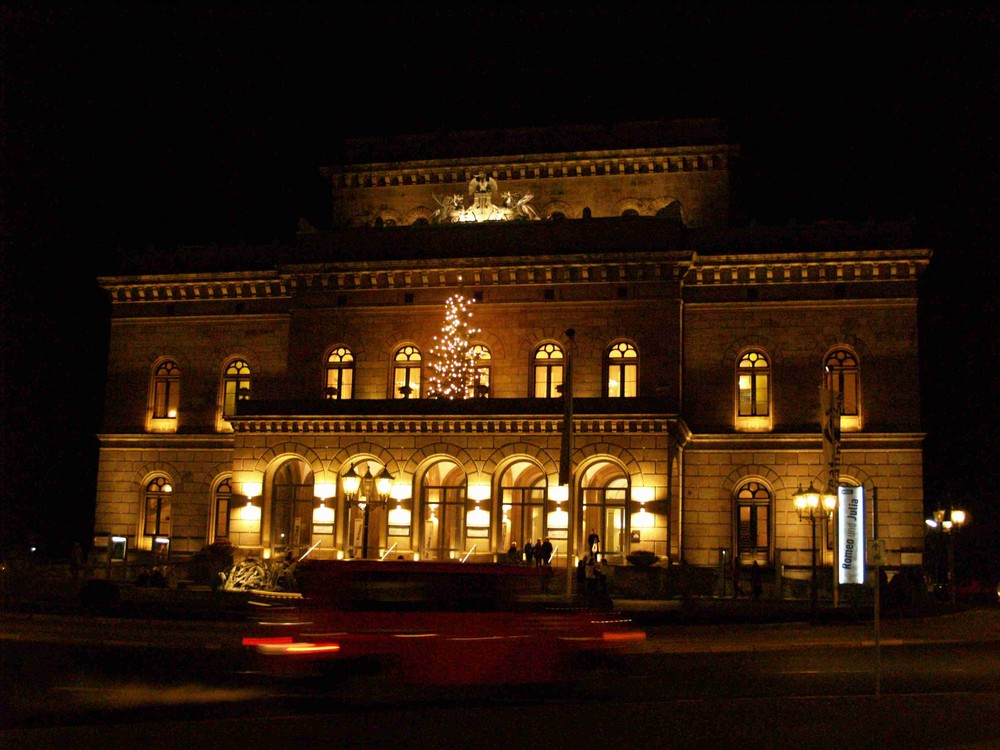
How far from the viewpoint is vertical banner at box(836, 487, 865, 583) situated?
140 feet

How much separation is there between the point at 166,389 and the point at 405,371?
12.1 m

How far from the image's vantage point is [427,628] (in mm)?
15859

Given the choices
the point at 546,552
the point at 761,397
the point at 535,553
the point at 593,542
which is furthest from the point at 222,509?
the point at 761,397

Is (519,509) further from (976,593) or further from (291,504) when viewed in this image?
(976,593)

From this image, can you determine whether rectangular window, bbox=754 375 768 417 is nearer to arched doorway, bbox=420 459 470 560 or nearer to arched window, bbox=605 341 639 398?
arched window, bbox=605 341 639 398

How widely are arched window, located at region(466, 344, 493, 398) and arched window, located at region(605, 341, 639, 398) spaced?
489cm

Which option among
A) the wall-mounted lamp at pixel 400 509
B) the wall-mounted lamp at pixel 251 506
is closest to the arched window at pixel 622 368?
the wall-mounted lamp at pixel 400 509

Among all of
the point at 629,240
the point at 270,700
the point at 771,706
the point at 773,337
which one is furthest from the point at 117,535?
the point at 771,706

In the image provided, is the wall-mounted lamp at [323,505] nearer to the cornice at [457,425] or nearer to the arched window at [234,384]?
the cornice at [457,425]

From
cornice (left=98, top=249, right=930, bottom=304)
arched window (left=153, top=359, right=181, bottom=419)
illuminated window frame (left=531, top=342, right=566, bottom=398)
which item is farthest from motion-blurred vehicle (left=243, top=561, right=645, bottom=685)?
arched window (left=153, top=359, right=181, bottom=419)

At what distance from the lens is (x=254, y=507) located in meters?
45.8

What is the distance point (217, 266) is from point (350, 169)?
7.95 meters

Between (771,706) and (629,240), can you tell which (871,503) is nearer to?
(629,240)

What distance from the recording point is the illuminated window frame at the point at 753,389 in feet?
152
